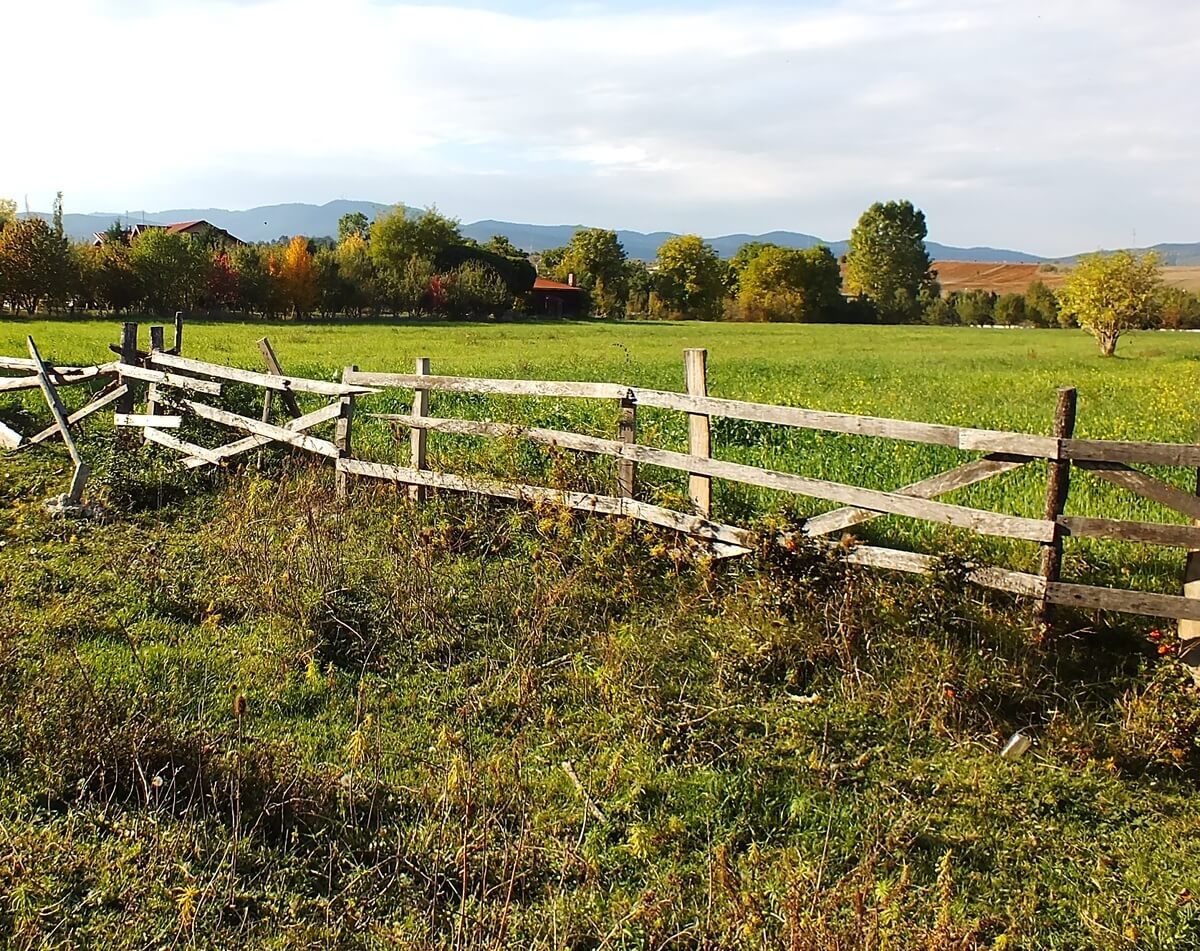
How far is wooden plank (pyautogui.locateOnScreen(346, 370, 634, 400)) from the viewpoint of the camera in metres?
8.77

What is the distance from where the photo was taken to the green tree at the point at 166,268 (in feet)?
191

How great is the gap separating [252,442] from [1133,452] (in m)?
9.29

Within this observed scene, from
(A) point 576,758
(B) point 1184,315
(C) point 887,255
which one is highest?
(C) point 887,255

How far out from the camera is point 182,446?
39.0ft

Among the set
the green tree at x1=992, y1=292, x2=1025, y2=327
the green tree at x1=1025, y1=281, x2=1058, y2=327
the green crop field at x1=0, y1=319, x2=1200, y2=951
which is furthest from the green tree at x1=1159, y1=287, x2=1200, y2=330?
the green crop field at x1=0, y1=319, x2=1200, y2=951

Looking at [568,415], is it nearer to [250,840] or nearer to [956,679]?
[956,679]

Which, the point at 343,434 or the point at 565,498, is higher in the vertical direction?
the point at 343,434

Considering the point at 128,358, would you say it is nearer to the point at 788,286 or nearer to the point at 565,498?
the point at 565,498

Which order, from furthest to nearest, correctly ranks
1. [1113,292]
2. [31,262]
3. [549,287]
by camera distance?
[549,287]
[31,262]
[1113,292]

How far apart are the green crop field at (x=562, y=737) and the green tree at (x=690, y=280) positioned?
98441 mm

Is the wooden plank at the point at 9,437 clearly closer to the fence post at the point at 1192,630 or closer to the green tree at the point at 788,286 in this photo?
the fence post at the point at 1192,630

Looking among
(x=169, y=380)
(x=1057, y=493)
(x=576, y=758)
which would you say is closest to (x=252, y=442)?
(x=169, y=380)

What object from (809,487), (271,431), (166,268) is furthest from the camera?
(166,268)

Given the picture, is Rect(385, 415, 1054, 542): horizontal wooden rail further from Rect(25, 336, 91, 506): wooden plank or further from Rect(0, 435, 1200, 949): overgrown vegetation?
Rect(25, 336, 91, 506): wooden plank
